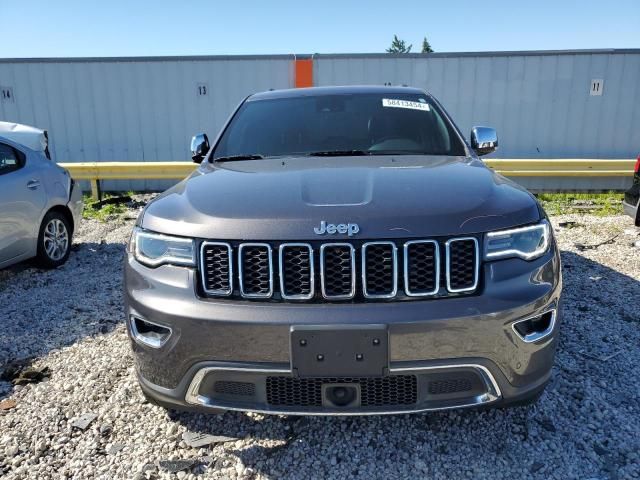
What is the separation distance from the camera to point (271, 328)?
188 cm

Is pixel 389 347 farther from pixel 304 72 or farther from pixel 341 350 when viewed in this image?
pixel 304 72

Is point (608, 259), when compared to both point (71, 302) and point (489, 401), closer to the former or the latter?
point (489, 401)

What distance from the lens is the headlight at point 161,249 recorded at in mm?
2055

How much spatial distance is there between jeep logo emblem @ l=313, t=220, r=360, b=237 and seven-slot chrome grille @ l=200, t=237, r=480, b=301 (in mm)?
42

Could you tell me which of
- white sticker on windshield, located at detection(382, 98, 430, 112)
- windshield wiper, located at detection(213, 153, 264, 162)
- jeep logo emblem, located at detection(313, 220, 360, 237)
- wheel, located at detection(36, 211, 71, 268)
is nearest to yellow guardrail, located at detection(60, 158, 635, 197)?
wheel, located at detection(36, 211, 71, 268)

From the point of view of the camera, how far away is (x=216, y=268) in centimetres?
201

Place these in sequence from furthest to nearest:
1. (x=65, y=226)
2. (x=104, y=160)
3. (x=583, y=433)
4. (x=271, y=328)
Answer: (x=104, y=160), (x=65, y=226), (x=583, y=433), (x=271, y=328)

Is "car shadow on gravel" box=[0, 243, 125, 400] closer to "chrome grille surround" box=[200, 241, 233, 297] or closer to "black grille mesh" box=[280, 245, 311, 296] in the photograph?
"chrome grille surround" box=[200, 241, 233, 297]

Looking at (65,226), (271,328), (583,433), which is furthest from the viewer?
(65,226)

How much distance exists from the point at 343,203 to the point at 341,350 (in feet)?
1.92

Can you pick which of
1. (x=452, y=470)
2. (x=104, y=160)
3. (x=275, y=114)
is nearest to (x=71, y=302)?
(x=275, y=114)

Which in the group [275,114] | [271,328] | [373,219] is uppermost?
[275,114]

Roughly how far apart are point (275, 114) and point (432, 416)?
2.17 meters

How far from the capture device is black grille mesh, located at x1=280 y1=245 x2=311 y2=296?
196 centimetres
